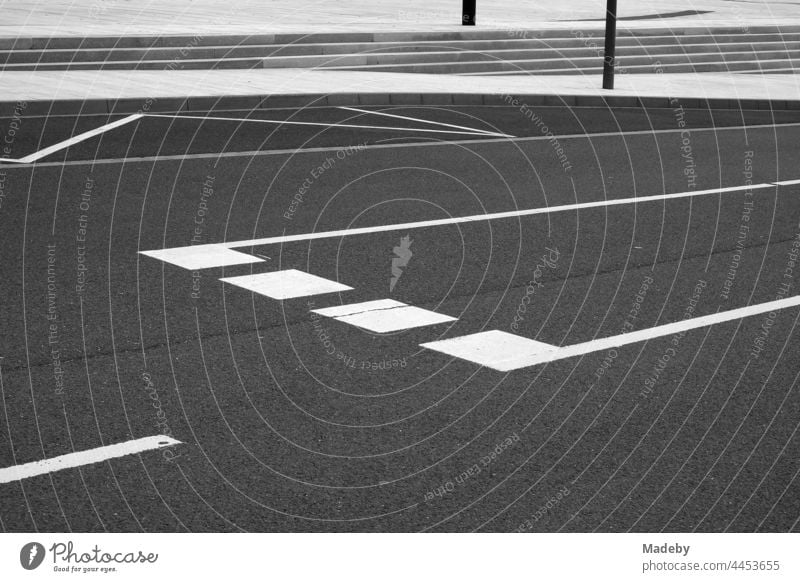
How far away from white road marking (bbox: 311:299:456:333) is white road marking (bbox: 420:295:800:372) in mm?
316

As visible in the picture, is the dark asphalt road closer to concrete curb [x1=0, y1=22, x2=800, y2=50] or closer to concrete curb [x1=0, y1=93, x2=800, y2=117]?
concrete curb [x1=0, y1=93, x2=800, y2=117]

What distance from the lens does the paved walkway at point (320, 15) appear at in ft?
74.3

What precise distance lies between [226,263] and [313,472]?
3.32 metres

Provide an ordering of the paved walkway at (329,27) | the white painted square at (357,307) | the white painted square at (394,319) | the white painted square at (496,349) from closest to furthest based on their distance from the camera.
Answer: the white painted square at (496,349) → the white painted square at (394,319) → the white painted square at (357,307) → the paved walkway at (329,27)

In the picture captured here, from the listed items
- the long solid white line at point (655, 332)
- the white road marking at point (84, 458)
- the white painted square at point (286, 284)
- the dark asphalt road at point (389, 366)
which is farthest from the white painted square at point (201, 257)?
the white road marking at point (84, 458)

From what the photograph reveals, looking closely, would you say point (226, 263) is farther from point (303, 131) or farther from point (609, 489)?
point (303, 131)

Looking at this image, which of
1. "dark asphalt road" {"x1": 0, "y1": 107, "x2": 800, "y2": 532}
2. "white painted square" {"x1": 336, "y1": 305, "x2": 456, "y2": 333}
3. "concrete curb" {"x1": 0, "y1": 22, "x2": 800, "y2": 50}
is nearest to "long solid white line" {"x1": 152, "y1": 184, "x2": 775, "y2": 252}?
"dark asphalt road" {"x1": 0, "y1": 107, "x2": 800, "y2": 532}

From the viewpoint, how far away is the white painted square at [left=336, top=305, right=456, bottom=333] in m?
6.48

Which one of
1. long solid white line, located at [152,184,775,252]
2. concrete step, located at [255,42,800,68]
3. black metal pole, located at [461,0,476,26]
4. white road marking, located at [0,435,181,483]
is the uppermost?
white road marking, located at [0,435,181,483]

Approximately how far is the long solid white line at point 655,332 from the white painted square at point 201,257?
8.04ft

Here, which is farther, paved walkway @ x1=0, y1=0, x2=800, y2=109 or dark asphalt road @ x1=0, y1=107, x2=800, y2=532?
paved walkway @ x1=0, y1=0, x2=800, y2=109

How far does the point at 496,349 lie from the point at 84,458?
2307 mm

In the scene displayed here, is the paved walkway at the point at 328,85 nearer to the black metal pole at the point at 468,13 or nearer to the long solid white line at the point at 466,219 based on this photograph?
the black metal pole at the point at 468,13

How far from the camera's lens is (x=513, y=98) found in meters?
17.7
